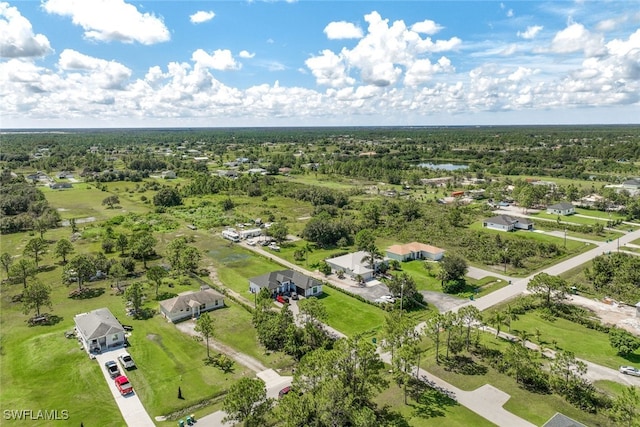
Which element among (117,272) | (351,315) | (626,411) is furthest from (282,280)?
(626,411)

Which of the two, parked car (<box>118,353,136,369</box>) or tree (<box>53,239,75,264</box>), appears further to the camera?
tree (<box>53,239,75,264</box>)

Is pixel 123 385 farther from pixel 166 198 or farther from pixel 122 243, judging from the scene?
pixel 166 198

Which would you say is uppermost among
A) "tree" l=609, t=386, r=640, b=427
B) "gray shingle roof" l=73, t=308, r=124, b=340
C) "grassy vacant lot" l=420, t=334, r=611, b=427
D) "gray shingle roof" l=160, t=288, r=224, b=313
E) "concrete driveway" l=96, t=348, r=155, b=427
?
"tree" l=609, t=386, r=640, b=427

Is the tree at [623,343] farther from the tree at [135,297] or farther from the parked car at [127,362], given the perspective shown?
the tree at [135,297]

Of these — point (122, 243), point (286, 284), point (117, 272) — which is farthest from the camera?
point (122, 243)

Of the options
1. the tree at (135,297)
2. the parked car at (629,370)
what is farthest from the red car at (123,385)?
the parked car at (629,370)

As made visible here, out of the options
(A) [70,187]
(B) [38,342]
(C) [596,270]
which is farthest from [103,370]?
(A) [70,187]

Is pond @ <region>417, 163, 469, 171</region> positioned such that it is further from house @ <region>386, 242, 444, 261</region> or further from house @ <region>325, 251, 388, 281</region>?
house @ <region>325, 251, 388, 281</region>

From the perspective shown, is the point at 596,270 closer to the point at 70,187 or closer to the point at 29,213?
the point at 29,213

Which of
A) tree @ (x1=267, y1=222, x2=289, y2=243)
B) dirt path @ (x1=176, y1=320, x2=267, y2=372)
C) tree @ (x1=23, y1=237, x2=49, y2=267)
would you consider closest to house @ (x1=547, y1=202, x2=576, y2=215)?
tree @ (x1=267, y1=222, x2=289, y2=243)
